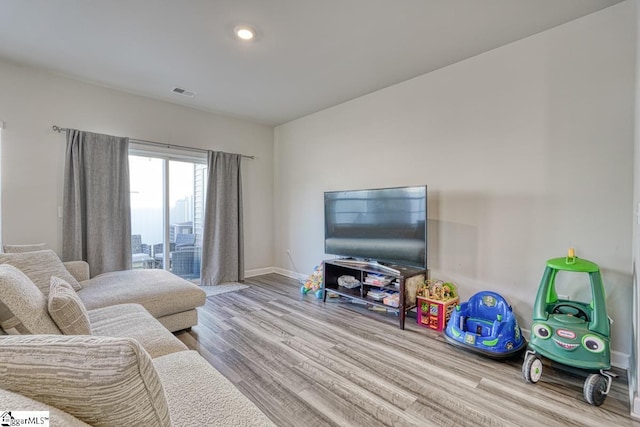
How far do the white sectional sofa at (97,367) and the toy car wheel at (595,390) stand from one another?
6.47ft

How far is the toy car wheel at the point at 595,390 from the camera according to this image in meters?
1.74

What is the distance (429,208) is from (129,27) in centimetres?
325

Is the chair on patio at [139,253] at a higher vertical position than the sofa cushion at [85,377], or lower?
lower

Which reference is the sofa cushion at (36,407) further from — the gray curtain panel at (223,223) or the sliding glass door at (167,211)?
the gray curtain panel at (223,223)

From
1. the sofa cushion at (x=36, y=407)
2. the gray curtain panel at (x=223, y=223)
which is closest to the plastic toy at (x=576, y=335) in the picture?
the sofa cushion at (x=36, y=407)

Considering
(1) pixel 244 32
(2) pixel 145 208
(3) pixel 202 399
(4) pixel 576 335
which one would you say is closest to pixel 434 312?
(4) pixel 576 335

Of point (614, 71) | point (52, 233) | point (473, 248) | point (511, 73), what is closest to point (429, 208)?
point (473, 248)

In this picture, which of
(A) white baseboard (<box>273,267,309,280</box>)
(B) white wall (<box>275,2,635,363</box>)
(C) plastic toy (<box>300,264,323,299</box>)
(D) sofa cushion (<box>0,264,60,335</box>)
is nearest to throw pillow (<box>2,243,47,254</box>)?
(D) sofa cushion (<box>0,264,60,335</box>)

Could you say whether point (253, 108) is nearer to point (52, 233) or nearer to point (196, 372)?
point (52, 233)

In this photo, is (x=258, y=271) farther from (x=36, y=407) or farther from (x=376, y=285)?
(x=36, y=407)

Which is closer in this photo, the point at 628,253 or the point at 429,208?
the point at 628,253

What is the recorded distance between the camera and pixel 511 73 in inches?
104

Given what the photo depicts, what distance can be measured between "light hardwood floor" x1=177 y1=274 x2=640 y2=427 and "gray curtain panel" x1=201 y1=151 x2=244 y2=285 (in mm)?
1485

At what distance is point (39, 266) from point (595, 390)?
3.89m
